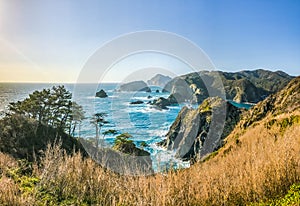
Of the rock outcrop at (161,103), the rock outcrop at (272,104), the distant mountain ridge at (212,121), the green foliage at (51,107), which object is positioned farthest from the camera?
the rock outcrop at (161,103)

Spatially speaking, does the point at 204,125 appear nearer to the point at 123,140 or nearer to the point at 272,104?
the point at 272,104

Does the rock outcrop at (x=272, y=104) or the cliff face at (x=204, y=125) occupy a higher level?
the rock outcrop at (x=272, y=104)

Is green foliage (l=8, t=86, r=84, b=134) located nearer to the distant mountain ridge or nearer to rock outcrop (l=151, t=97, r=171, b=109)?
the distant mountain ridge

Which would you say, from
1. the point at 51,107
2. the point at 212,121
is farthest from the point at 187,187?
the point at 212,121

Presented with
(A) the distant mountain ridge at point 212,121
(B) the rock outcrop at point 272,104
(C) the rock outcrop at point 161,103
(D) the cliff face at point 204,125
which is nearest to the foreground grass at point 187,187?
(A) the distant mountain ridge at point 212,121

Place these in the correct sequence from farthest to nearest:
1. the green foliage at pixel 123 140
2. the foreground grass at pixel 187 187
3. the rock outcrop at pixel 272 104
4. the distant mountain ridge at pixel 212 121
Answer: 1. the distant mountain ridge at pixel 212 121
2. the rock outcrop at pixel 272 104
3. the green foliage at pixel 123 140
4. the foreground grass at pixel 187 187

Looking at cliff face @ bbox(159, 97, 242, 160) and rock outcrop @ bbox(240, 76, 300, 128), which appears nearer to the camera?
rock outcrop @ bbox(240, 76, 300, 128)

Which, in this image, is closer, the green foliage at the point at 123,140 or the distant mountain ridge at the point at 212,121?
the green foliage at the point at 123,140

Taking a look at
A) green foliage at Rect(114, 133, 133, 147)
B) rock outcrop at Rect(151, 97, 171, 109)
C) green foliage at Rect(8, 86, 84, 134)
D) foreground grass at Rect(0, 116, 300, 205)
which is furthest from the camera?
rock outcrop at Rect(151, 97, 171, 109)

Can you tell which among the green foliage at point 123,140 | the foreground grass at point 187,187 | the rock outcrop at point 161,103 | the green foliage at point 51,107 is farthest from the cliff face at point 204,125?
the foreground grass at point 187,187

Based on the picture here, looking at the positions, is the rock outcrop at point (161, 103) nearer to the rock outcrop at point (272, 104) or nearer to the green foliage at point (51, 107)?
the green foliage at point (51, 107)

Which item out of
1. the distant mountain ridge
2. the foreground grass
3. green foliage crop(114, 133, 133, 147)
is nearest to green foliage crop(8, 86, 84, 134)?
green foliage crop(114, 133, 133, 147)

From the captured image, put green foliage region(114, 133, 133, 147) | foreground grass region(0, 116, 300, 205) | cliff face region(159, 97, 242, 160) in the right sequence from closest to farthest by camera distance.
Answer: foreground grass region(0, 116, 300, 205)
green foliage region(114, 133, 133, 147)
cliff face region(159, 97, 242, 160)

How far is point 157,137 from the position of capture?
39.0m
